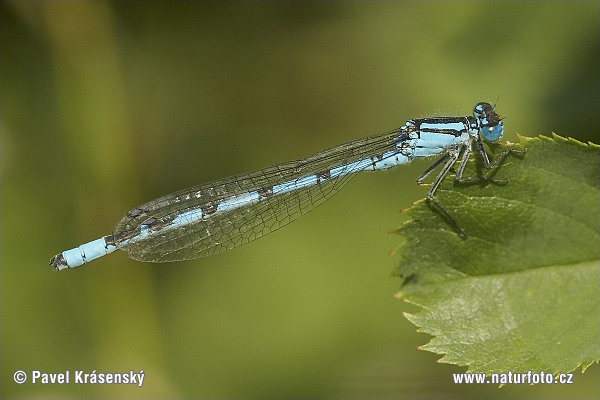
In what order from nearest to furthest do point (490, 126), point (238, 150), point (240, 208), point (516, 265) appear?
point (516, 265)
point (490, 126)
point (240, 208)
point (238, 150)

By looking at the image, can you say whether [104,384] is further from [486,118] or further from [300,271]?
[486,118]

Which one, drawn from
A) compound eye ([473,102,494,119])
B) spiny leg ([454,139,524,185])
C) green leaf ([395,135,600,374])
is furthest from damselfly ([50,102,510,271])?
green leaf ([395,135,600,374])

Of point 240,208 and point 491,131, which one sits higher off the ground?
point 240,208

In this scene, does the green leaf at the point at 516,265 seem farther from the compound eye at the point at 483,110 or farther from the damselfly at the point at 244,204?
the damselfly at the point at 244,204

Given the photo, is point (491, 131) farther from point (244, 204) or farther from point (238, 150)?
point (238, 150)

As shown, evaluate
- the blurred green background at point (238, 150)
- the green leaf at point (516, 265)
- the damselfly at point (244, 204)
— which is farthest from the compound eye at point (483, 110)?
the green leaf at point (516, 265)

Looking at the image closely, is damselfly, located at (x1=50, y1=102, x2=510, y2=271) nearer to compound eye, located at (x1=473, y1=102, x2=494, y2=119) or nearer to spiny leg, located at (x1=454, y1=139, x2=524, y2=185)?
compound eye, located at (x1=473, y1=102, x2=494, y2=119)

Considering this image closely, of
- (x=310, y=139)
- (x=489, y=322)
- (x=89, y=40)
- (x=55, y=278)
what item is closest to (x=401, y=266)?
(x=489, y=322)

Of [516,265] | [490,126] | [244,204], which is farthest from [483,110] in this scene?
[244,204]

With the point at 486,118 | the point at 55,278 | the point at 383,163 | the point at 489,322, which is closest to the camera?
the point at 489,322
